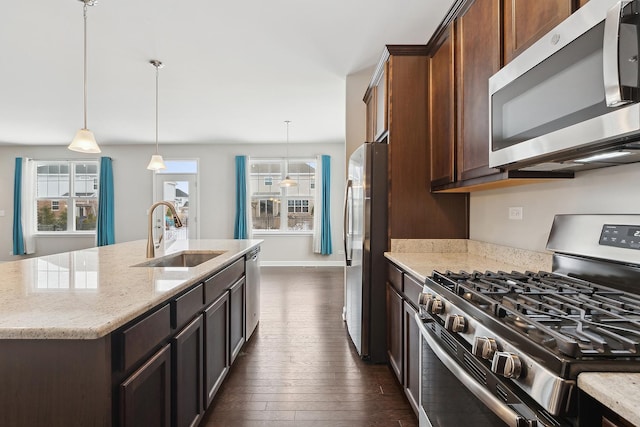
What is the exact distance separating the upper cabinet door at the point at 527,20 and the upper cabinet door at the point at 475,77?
66 mm

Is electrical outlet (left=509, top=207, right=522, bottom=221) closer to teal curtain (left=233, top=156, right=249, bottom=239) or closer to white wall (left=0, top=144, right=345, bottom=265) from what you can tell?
white wall (left=0, top=144, right=345, bottom=265)

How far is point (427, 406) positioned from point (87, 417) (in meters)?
1.22

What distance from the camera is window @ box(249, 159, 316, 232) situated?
7242mm

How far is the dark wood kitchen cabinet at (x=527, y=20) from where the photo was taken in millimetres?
1239

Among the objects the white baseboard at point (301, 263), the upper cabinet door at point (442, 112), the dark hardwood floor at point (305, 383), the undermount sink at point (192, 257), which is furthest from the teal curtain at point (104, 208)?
the upper cabinet door at point (442, 112)

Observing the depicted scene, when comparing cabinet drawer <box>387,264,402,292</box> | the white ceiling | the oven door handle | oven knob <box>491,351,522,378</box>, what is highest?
the white ceiling

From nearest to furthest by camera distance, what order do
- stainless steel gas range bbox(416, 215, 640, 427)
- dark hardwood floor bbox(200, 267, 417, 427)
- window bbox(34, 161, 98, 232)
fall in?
stainless steel gas range bbox(416, 215, 640, 427), dark hardwood floor bbox(200, 267, 417, 427), window bbox(34, 161, 98, 232)

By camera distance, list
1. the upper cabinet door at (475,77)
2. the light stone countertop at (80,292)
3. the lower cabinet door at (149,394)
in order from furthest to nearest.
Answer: the upper cabinet door at (475,77) → the lower cabinet door at (149,394) → the light stone countertop at (80,292)

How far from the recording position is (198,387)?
1.66m

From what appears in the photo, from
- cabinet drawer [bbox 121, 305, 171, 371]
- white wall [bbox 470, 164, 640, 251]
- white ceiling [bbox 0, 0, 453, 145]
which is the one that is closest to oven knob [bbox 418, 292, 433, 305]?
white wall [bbox 470, 164, 640, 251]

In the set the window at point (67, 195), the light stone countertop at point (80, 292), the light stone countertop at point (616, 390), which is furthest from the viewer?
the window at point (67, 195)

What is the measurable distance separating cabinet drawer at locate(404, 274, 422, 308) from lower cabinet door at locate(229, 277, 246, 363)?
1.14m

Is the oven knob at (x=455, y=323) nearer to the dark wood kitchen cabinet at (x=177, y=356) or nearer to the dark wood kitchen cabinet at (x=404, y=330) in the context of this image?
the dark wood kitchen cabinet at (x=404, y=330)

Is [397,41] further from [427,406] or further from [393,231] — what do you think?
[427,406]
